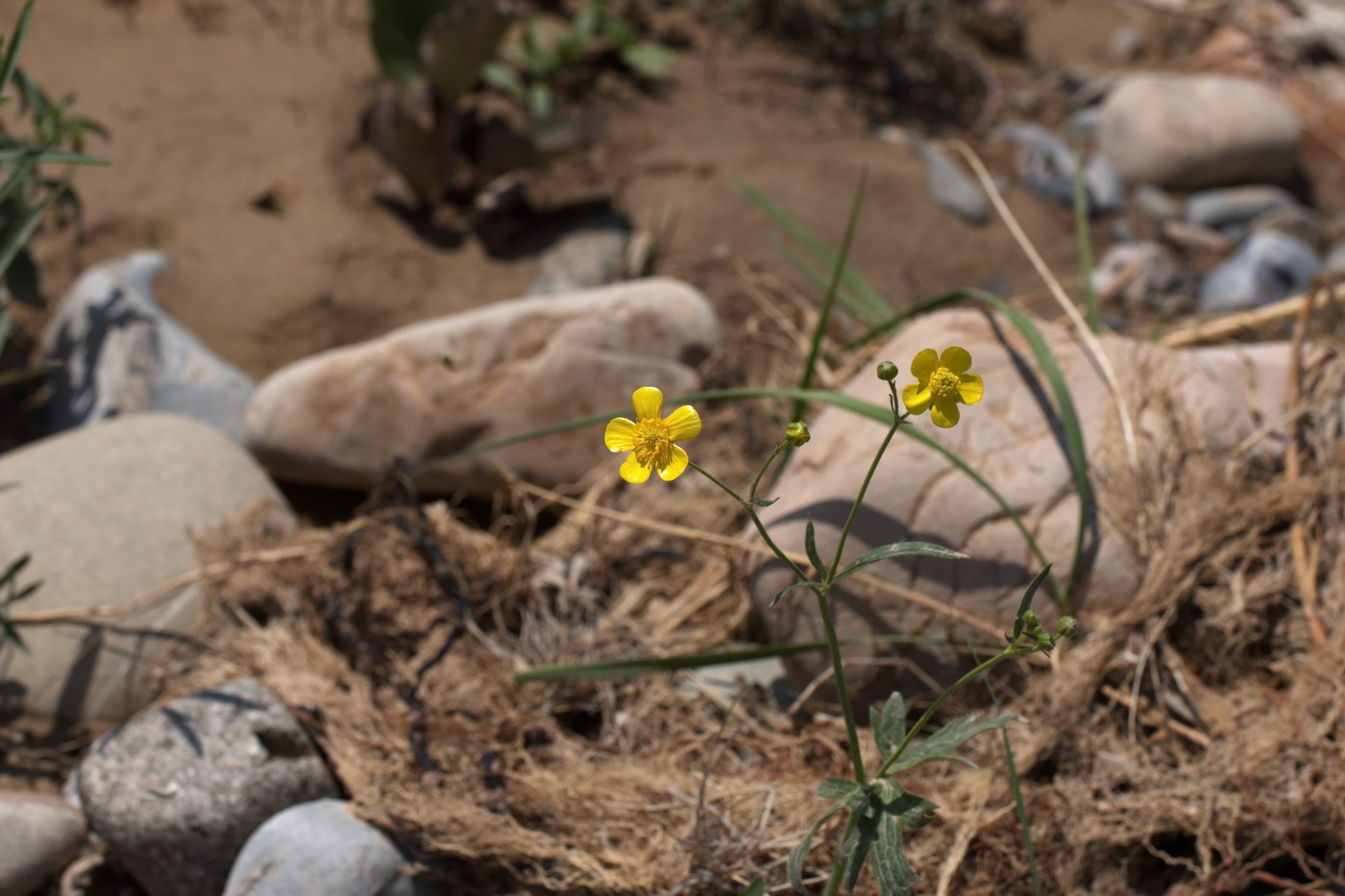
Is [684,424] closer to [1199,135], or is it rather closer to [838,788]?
[838,788]

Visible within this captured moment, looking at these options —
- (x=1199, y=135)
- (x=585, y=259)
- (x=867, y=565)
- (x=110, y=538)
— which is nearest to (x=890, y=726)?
(x=867, y=565)

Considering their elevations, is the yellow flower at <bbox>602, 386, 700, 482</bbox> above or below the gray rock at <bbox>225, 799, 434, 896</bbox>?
above

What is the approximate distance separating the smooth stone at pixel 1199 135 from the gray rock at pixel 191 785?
368cm

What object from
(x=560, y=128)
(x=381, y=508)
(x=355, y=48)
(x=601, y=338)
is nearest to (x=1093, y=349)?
(x=601, y=338)

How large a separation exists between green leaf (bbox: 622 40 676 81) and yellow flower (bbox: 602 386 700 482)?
315 centimetres

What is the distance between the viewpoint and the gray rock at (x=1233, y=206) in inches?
157

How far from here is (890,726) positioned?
1430 mm

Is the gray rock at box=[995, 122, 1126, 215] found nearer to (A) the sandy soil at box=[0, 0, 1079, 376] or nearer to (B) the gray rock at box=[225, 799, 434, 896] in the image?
(A) the sandy soil at box=[0, 0, 1079, 376]

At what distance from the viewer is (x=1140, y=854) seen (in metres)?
1.87

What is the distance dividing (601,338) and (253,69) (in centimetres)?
207

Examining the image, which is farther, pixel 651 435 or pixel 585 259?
pixel 585 259

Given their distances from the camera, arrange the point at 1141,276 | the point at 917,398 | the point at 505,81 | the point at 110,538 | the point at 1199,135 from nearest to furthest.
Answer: the point at 917,398
the point at 110,538
the point at 1141,276
the point at 505,81
the point at 1199,135

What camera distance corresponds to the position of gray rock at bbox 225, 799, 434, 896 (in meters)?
1.82

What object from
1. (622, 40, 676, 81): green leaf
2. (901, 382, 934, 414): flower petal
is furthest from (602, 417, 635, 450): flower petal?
(622, 40, 676, 81): green leaf
